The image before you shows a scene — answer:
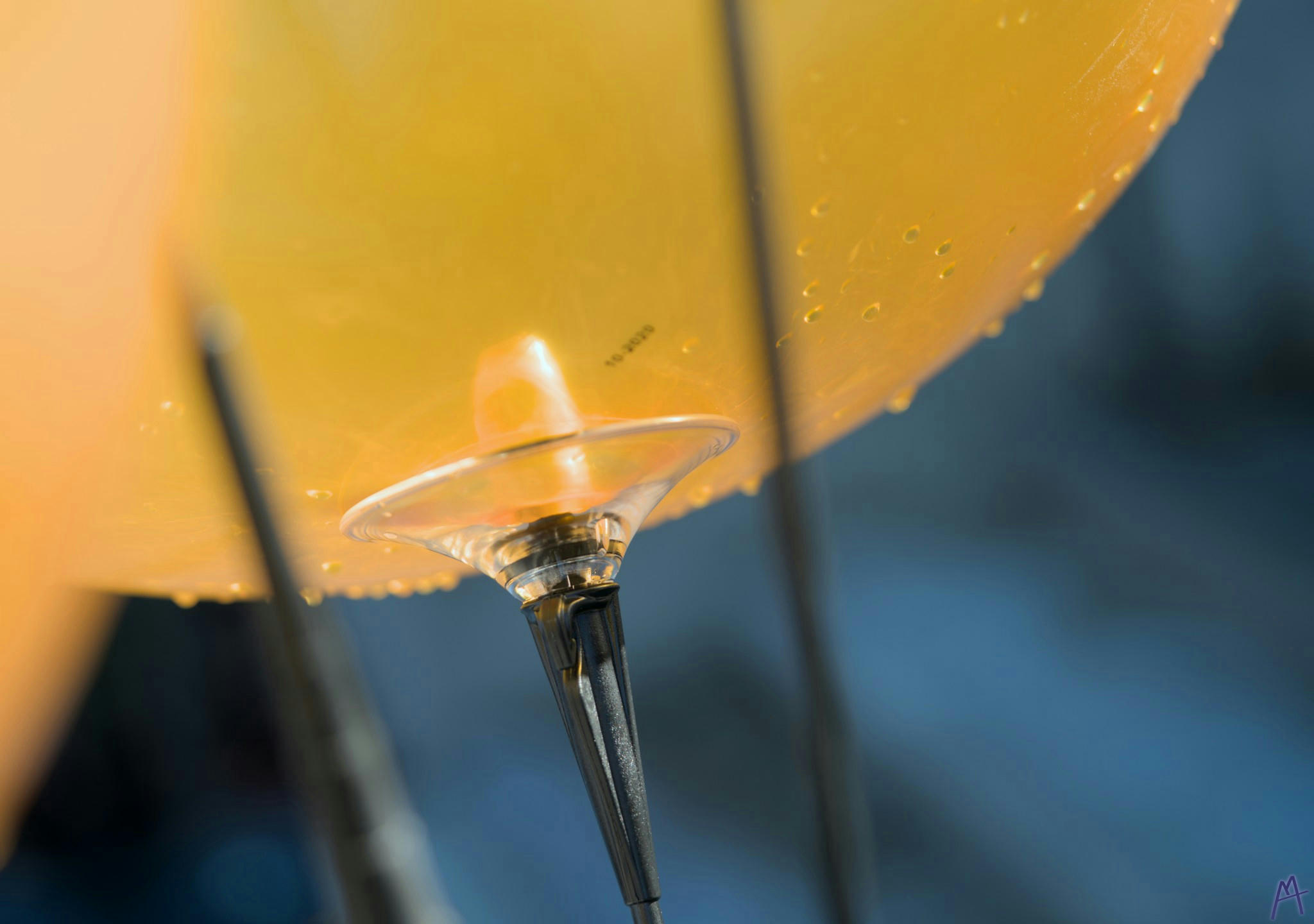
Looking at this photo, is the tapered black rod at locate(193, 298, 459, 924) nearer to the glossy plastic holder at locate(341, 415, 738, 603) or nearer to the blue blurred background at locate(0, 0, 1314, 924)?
the glossy plastic holder at locate(341, 415, 738, 603)

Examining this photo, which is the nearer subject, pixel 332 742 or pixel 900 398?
pixel 332 742

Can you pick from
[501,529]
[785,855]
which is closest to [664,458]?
[501,529]

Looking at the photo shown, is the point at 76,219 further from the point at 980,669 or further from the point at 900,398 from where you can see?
the point at 980,669
